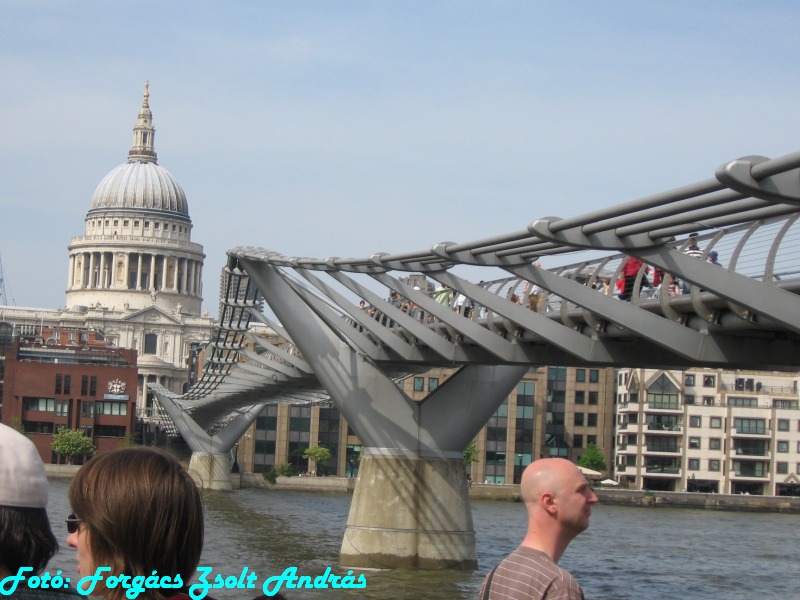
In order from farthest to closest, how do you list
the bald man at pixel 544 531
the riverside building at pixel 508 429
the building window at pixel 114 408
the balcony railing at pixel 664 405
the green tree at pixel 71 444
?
the building window at pixel 114 408 → the riverside building at pixel 508 429 → the balcony railing at pixel 664 405 → the green tree at pixel 71 444 → the bald man at pixel 544 531

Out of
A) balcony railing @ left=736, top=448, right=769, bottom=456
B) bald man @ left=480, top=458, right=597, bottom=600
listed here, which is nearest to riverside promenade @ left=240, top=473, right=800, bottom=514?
balcony railing @ left=736, top=448, right=769, bottom=456

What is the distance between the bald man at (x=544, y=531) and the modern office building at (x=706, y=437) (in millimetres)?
88259

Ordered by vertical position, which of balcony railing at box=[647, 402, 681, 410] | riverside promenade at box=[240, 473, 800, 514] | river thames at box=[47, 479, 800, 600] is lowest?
river thames at box=[47, 479, 800, 600]

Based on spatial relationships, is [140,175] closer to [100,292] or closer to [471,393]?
[100,292]

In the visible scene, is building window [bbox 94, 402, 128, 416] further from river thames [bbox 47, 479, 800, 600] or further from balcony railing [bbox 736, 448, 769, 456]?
balcony railing [bbox 736, 448, 769, 456]

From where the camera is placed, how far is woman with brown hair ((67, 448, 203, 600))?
368 cm

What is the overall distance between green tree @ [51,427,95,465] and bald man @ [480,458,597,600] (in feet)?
295

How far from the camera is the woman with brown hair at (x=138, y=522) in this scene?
3.68 meters

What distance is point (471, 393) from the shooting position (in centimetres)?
3281

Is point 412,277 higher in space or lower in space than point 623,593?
higher

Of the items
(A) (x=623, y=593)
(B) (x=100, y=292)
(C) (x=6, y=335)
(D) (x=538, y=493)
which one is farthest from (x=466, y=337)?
(B) (x=100, y=292)

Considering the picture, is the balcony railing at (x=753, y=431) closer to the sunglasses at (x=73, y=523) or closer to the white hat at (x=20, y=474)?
the sunglasses at (x=73, y=523)

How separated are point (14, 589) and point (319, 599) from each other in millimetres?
24206

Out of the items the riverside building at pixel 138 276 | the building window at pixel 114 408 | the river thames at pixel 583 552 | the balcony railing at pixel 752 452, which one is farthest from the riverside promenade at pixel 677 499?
the riverside building at pixel 138 276
